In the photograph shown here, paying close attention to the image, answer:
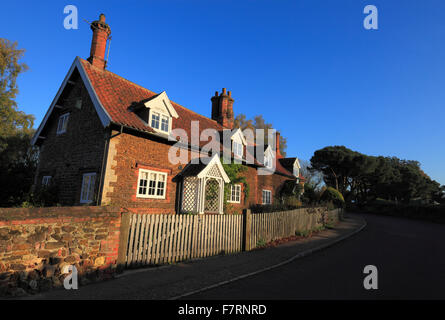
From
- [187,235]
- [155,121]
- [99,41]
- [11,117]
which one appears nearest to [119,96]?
[155,121]

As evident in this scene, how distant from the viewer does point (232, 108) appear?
2222 cm

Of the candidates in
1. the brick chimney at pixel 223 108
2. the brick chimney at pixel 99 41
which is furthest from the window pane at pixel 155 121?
the brick chimney at pixel 223 108

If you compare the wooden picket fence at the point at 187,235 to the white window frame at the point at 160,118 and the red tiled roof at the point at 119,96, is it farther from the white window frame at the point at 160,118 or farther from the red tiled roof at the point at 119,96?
the white window frame at the point at 160,118

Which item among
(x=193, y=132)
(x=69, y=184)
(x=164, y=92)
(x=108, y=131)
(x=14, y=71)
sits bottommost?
(x=69, y=184)

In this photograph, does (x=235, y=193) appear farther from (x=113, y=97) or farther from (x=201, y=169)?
(x=113, y=97)

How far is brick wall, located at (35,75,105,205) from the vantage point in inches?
448

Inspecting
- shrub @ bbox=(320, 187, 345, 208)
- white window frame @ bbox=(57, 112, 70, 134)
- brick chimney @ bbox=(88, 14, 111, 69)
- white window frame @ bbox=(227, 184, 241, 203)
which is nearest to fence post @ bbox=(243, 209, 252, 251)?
white window frame @ bbox=(227, 184, 241, 203)

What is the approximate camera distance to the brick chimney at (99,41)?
528 inches

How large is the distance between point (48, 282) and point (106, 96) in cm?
923

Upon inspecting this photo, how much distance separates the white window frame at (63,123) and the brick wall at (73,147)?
0.77 feet
